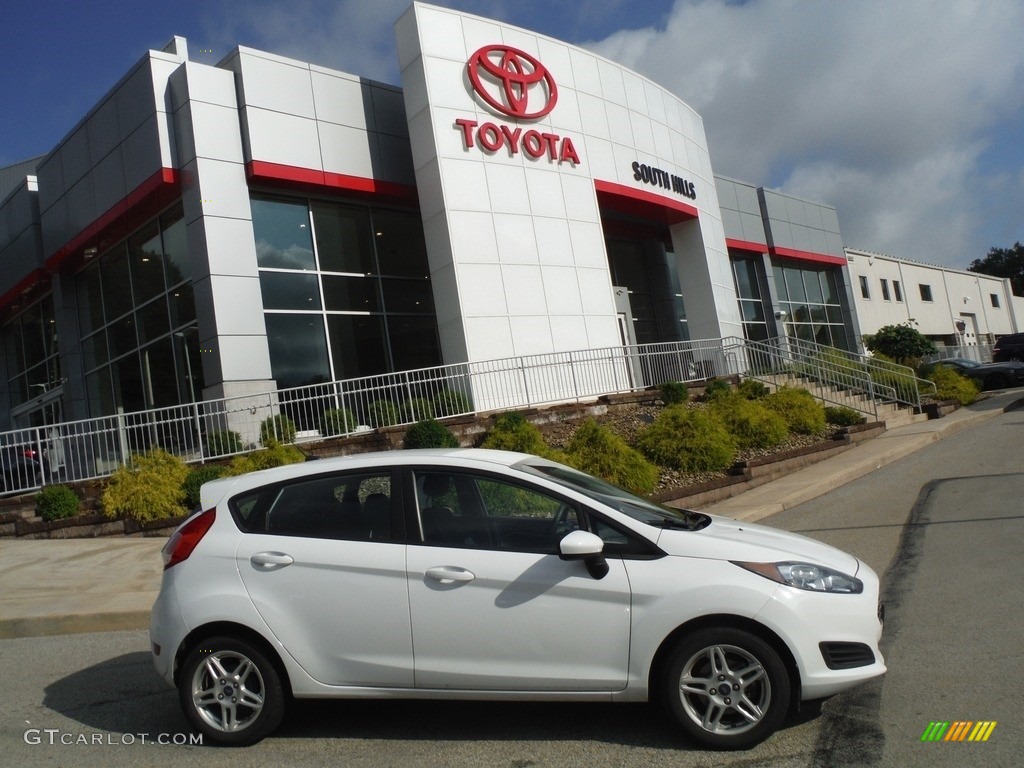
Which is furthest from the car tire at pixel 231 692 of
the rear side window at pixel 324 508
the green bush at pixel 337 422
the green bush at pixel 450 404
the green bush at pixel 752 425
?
the green bush at pixel 752 425

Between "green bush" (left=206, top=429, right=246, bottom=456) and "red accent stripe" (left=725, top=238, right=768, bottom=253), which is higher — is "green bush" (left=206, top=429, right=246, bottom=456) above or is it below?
below

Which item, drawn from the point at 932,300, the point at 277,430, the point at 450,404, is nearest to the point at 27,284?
the point at 277,430

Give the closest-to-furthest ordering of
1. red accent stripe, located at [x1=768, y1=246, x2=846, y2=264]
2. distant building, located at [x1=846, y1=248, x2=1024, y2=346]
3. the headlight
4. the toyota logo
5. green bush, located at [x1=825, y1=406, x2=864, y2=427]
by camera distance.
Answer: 1. the headlight
2. green bush, located at [x1=825, y1=406, x2=864, y2=427]
3. the toyota logo
4. red accent stripe, located at [x1=768, y1=246, x2=846, y2=264]
5. distant building, located at [x1=846, y1=248, x2=1024, y2=346]

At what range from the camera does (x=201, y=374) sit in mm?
18125

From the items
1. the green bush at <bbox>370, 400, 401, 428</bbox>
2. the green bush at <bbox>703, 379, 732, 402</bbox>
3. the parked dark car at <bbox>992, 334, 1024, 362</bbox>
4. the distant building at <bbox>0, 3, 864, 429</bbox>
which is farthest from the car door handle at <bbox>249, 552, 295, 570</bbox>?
the parked dark car at <bbox>992, 334, 1024, 362</bbox>

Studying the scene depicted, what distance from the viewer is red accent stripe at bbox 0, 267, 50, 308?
22.8 metres

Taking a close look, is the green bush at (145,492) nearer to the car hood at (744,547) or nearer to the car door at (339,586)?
Result: the car door at (339,586)

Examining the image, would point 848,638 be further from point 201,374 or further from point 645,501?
point 201,374

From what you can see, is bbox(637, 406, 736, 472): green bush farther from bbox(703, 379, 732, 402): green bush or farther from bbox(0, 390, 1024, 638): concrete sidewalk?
bbox(703, 379, 732, 402): green bush

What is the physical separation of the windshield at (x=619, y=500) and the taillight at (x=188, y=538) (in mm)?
1821

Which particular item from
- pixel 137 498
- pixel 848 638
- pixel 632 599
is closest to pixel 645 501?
pixel 632 599

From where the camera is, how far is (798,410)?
17.0m

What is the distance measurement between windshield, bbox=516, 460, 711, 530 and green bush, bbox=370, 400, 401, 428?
10643 mm

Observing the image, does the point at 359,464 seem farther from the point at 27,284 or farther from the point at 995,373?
the point at 995,373
